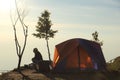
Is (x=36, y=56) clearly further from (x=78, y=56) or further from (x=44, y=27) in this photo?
(x=44, y=27)

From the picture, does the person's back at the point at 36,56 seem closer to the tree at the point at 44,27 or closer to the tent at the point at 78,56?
the tent at the point at 78,56

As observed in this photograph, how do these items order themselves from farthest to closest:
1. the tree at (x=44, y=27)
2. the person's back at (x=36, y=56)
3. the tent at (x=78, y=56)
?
the tree at (x=44, y=27), the person's back at (x=36, y=56), the tent at (x=78, y=56)

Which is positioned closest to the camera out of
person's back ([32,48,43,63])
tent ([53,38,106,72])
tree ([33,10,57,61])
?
tent ([53,38,106,72])

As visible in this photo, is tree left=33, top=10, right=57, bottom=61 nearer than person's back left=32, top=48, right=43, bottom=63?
No

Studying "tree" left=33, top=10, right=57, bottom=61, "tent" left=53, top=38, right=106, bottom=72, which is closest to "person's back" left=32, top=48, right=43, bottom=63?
"tent" left=53, top=38, right=106, bottom=72

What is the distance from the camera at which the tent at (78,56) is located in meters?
30.2

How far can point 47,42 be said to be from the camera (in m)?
50.6

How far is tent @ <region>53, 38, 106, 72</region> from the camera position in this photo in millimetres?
30188

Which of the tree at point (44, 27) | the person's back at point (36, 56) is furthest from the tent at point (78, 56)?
the tree at point (44, 27)

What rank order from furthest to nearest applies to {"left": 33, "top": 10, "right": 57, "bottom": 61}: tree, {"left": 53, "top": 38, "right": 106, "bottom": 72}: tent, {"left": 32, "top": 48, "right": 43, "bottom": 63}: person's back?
{"left": 33, "top": 10, "right": 57, "bottom": 61}: tree
{"left": 32, "top": 48, "right": 43, "bottom": 63}: person's back
{"left": 53, "top": 38, "right": 106, "bottom": 72}: tent

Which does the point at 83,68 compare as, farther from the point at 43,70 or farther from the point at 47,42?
the point at 47,42

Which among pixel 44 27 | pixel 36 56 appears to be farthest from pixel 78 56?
pixel 44 27

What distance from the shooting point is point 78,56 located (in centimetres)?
3122

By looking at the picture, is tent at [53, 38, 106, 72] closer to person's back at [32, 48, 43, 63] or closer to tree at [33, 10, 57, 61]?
person's back at [32, 48, 43, 63]
